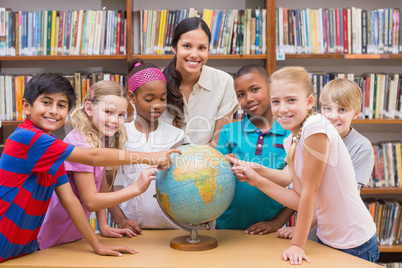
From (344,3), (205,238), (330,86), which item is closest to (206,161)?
(205,238)

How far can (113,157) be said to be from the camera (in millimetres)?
2252

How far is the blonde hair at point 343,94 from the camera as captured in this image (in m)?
2.87

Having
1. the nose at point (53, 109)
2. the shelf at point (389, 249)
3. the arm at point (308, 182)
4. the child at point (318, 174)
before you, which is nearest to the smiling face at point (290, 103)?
the child at point (318, 174)

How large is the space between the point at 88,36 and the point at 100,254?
2.66 metres

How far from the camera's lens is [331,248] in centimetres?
230

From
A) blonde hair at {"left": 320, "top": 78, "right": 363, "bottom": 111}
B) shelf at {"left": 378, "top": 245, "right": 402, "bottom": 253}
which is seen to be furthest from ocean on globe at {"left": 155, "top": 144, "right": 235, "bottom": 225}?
shelf at {"left": 378, "top": 245, "right": 402, "bottom": 253}

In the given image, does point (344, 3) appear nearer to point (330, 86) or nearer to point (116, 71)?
point (330, 86)

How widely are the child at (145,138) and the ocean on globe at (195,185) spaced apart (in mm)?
529

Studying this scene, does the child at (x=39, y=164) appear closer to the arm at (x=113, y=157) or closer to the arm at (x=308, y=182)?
the arm at (x=113, y=157)

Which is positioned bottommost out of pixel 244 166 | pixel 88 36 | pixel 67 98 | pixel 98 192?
pixel 98 192

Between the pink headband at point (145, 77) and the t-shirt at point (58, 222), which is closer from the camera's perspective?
the t-shirt at point (58, 222)

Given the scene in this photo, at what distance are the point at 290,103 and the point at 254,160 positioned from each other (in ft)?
1.90

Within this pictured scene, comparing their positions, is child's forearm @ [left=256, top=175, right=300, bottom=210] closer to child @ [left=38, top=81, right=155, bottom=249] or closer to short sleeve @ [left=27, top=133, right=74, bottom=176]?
child @ [left=38, top=81, right=155, bottom=249]

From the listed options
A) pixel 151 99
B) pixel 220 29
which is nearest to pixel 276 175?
pixel 151 99
